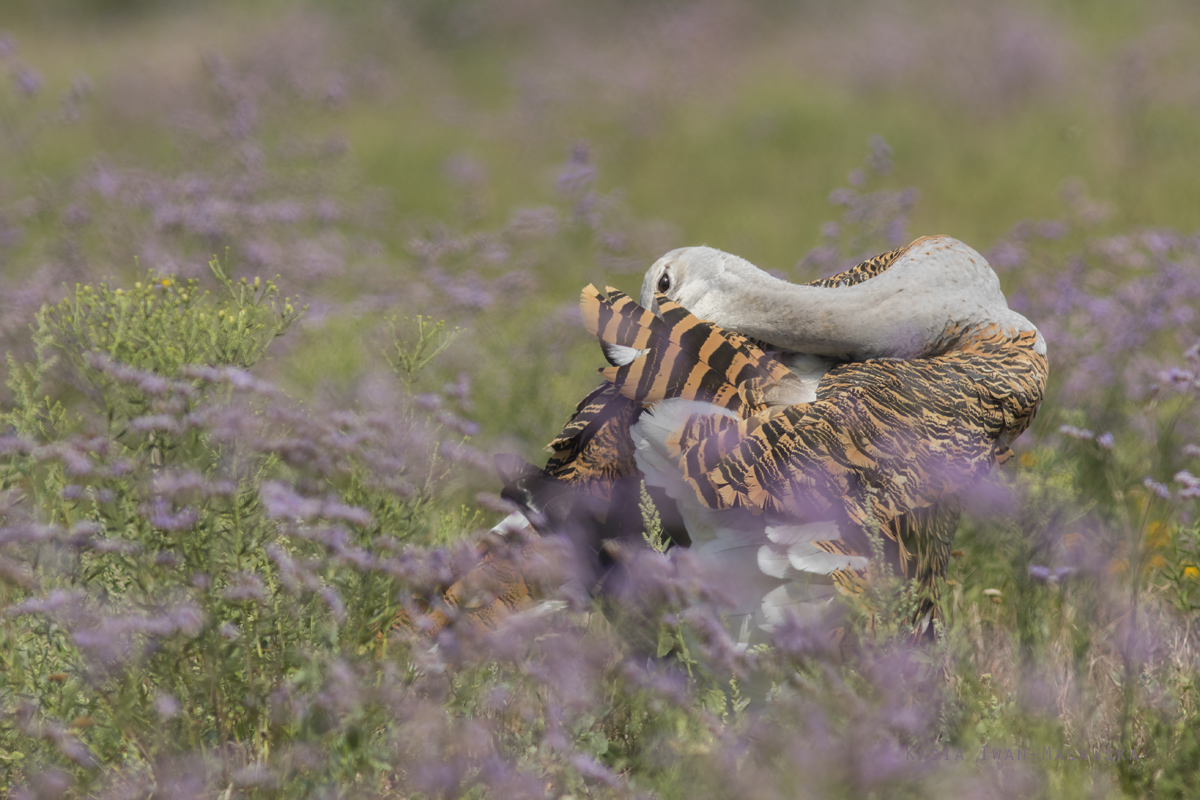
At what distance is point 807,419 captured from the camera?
89.2 inches

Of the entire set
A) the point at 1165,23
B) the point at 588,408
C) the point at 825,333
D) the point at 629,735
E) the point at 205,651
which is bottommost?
the point at 629,735

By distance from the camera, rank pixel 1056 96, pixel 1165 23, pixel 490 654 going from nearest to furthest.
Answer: pixel 490 654 → pixel 1056 96 → pixel 1165 23

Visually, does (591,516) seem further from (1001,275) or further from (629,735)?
(1001,275)

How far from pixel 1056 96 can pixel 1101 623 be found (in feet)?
28.4

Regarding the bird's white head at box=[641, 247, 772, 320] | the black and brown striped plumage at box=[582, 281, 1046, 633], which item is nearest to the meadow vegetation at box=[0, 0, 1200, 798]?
the black and brown striped plumage at box=[582, 281, 1046, 633]

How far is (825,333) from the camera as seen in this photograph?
8.57 ft

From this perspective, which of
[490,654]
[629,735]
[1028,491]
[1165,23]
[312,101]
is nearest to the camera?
[490,654]

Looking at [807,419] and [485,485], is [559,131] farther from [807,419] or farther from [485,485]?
[807,419]

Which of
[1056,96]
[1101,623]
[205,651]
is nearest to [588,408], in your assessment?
[205,651]

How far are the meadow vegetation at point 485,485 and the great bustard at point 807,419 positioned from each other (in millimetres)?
183

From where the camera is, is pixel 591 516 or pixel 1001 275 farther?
pixel 1001 275

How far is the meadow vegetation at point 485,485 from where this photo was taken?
1812 millimetres

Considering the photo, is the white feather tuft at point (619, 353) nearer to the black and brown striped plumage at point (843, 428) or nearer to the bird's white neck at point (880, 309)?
the black and brown striped plumage at point (843, 428)

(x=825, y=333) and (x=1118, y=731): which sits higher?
(x=825, y=333)
